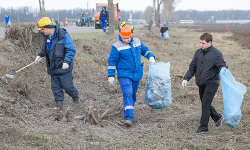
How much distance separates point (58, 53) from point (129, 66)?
1.35 metres

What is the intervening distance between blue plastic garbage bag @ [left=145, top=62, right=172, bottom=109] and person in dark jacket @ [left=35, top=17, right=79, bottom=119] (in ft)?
4.96

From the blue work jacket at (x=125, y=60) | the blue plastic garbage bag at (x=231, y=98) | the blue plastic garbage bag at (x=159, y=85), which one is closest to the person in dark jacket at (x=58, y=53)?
the blue work jacket at (x=125, y=60)

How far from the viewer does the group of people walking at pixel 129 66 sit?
14.1 feet

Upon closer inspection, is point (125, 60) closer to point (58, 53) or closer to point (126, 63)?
point (126, 63)

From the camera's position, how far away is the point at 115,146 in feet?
12.9

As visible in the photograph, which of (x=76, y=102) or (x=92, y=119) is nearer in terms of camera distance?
(x=92, y=119)

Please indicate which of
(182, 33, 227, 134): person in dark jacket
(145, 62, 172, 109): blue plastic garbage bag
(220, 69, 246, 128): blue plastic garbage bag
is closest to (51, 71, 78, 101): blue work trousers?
(145, 62, 172, 109): blue plastic garbage bag

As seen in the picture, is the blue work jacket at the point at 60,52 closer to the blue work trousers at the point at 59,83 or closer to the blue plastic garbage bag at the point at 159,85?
the blue work trousers at the point at 59,83

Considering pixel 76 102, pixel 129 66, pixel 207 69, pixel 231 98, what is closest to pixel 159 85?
pixel 129 66

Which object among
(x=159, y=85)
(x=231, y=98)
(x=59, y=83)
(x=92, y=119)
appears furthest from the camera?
(x=59, y=83)

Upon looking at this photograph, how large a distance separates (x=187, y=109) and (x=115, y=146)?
91.6 inches

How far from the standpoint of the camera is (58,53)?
5.44 metres

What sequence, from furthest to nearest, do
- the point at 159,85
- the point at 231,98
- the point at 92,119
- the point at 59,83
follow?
the point at 59,83 → the point at 159,85 → the point at 92,119 → the point at 231,98

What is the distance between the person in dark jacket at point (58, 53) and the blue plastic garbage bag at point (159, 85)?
59.6 inches
